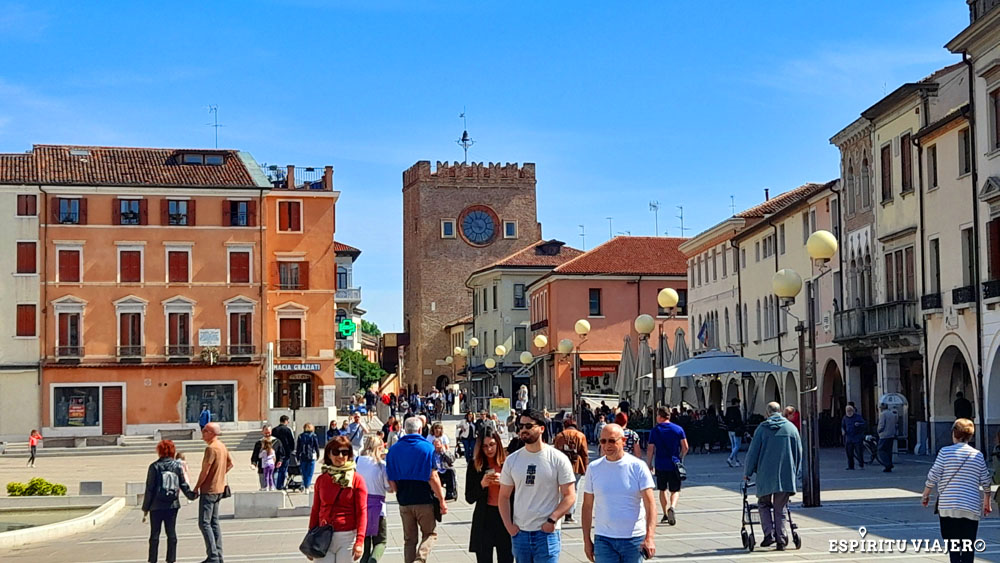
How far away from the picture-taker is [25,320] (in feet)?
199

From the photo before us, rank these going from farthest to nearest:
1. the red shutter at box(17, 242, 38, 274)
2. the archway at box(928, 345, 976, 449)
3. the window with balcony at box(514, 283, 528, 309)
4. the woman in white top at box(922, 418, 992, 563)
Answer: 1. the window with balcony at box(514, 283, 528, 309)
2. the red shutter at box(17, 242, 38, 274)
3. the archway at box(928, 345, 976, 449)
4. the woman in white top at box(922, 418, 992, 563)

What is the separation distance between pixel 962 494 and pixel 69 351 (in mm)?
53783

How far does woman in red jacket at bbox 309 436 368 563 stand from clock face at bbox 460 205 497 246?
93898 millimetres

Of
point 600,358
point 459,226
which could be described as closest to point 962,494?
point 600,358

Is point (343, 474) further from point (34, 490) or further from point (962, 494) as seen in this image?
point (34, 490)

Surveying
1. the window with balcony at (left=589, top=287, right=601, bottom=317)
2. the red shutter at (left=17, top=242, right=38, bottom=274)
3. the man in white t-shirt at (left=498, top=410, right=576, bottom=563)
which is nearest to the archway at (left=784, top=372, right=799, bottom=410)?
the window with balcony at (left=589, top=287, right=601, bottom=317)

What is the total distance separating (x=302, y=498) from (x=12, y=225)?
37.3 m

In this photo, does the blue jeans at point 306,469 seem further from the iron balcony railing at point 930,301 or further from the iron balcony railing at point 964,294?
the iron balcony railing at point 930,301

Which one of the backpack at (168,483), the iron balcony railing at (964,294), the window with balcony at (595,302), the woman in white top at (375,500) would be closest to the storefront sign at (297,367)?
the window with balcony at (595,302)

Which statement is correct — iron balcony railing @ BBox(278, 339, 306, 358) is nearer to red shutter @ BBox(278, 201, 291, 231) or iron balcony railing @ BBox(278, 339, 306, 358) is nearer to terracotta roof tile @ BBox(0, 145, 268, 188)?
red shutter @ BBox(278, 201, 291, 231)

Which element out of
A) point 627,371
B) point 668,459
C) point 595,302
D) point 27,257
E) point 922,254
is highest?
point 27,257

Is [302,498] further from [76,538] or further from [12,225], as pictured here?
[12,225]

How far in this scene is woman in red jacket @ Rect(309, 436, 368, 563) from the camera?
11.2 m

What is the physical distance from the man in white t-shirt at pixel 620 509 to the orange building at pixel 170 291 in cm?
5283
